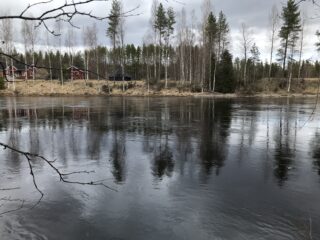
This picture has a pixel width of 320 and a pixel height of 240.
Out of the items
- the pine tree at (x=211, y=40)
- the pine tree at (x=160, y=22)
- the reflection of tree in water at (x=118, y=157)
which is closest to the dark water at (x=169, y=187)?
the reflection of tree in water at (x=118, y=157)

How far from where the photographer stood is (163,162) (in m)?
11.0

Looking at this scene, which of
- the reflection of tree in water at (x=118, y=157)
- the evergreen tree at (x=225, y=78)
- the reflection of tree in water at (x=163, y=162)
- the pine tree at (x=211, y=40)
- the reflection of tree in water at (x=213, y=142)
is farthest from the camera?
the pine tree at (x=211, y=40)

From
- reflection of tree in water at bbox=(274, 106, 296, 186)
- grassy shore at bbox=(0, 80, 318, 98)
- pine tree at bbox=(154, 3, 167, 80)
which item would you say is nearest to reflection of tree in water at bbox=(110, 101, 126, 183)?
reflection of tree in water at bbox=(274, 106, 296, 186)

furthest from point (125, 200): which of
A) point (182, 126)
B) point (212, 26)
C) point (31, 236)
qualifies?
point (212, 26)

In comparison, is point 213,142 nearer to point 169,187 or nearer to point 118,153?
point 118,153

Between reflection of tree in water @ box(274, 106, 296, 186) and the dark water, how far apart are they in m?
0.04

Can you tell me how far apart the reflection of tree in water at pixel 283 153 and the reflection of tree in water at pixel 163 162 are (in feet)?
10.1

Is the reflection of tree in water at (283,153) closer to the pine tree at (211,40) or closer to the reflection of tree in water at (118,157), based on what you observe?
the reflection of tree in water at (118,157)

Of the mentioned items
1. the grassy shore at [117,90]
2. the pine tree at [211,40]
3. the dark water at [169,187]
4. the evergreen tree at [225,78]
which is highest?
the pine tree at [211,40]

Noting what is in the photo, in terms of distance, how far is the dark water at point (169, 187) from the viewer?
242 inches

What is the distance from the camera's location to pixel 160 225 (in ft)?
20.4

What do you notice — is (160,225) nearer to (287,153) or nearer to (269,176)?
(269,176)

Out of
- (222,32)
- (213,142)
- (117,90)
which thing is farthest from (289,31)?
(213,142)

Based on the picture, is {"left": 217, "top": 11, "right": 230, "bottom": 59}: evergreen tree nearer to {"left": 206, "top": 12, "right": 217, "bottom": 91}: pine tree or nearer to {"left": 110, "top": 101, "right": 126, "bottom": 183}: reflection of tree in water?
{"left": 206, "top": 12, "right": 217, "bottom": 91}: pine tree
